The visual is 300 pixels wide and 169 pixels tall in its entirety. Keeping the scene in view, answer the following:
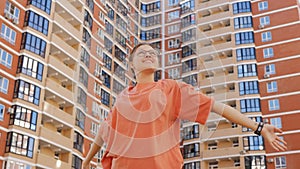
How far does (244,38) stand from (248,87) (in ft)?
11.9

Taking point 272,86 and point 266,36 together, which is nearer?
point 272,86

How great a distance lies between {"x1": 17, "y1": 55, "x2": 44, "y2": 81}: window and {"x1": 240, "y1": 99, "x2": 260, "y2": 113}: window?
13.1m

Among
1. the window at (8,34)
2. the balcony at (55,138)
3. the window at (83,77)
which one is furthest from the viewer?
the balcony at (55,138)

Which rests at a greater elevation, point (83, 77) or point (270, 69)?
point (270, 69)

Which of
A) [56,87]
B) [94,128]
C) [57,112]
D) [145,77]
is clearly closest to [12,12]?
[56,87]

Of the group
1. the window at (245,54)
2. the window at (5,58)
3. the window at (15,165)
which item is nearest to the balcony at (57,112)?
the window at (5,58)

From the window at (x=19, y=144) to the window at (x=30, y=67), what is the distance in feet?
10.4

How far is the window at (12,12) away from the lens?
21828 mm

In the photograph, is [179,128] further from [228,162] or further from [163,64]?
[228,162]

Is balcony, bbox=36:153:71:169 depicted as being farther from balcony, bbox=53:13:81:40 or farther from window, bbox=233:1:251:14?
window, bbox=233:1:251:14

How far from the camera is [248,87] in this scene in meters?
29.3

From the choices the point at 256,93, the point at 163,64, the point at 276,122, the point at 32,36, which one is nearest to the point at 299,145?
the point at 276,122

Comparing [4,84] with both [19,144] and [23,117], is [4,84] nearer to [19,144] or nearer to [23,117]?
[23,117]

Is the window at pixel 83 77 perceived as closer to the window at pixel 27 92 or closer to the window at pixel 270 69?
the window at pixel 27 92
